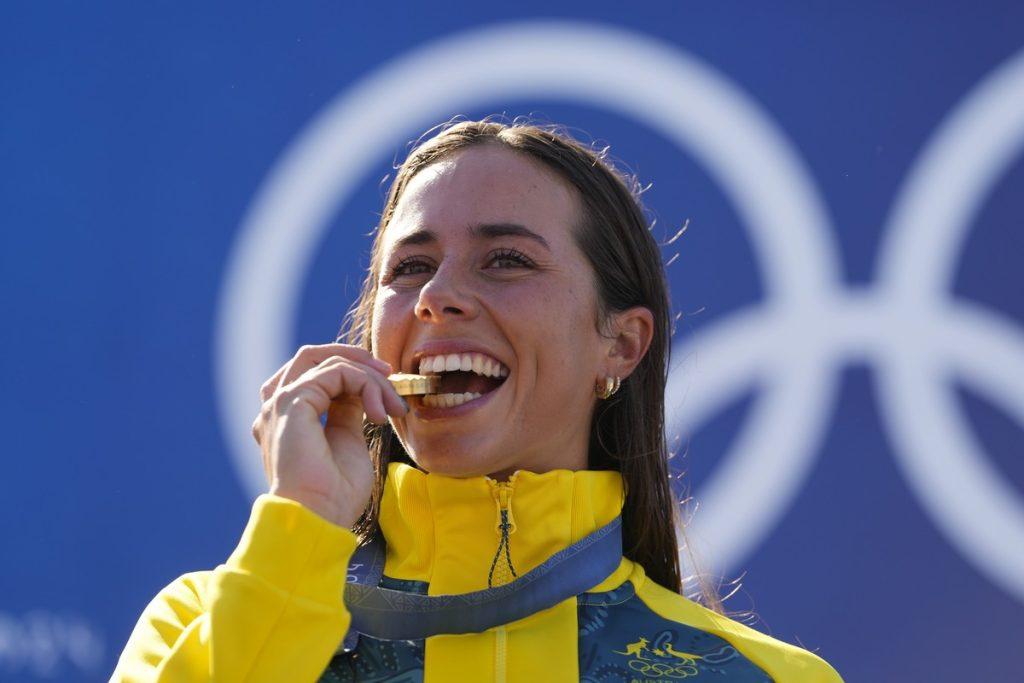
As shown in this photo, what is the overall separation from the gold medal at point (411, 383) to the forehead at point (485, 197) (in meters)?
0.21

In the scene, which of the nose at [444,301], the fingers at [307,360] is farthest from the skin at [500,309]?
the fingers at [307,360]

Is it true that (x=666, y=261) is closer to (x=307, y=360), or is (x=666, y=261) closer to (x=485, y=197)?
(x=485, y=197)

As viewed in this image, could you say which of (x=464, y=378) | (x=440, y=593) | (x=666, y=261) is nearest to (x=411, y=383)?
(x=464, y=378)

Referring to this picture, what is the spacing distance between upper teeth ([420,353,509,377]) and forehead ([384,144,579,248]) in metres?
0.18

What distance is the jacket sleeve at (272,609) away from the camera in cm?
129

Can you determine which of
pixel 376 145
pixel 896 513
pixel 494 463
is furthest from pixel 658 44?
pixel 494 463

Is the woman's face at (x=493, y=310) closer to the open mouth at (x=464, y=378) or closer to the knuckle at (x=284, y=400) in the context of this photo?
the open mouth at (x=464, y=378)

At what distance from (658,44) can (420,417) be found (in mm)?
1247

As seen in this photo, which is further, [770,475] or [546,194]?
[770,475]

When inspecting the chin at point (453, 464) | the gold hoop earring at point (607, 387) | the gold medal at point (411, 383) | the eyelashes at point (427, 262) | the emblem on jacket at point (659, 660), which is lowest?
the emblem on jacket at point (659, 660)

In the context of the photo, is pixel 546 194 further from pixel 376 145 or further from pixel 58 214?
pixel 58 214

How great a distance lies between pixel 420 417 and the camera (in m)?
1.56

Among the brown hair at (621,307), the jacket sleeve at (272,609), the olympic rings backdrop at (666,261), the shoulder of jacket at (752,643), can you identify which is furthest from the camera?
the olympic rings backdrop at (666,261)

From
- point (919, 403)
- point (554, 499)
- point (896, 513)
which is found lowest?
point (554, 499)
